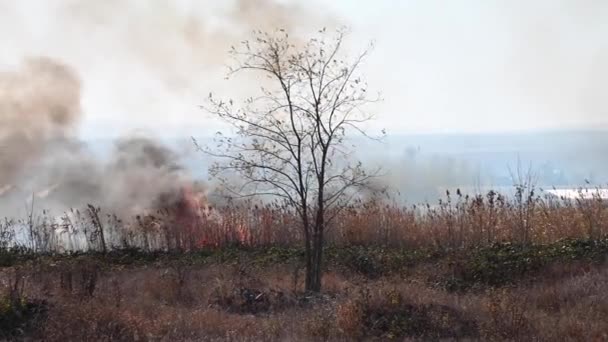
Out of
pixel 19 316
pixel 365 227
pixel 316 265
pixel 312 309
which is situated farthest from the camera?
pixel 365 227

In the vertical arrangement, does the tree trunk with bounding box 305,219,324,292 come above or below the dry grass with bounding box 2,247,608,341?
above

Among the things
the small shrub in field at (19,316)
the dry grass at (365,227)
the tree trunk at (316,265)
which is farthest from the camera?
the dry grass at (365,227)

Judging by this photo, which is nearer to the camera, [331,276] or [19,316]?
[19,316]

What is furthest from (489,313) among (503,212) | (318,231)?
(503,212)

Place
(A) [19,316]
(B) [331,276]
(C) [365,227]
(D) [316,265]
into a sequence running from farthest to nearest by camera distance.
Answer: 1. (C) [365,227]
2. (B) [331,276]
3. (D) [316,265]
4. (A) [19,316]

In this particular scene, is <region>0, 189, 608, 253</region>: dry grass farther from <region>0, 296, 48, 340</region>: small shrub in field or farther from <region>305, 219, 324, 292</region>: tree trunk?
<region>0, 296, 48, 340</region>: small shrub in field

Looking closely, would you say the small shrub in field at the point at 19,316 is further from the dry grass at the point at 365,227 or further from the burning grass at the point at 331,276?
the dry grass at the point at 365,227

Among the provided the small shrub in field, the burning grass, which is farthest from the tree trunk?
the small shrub in field

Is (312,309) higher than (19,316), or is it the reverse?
(19,316)

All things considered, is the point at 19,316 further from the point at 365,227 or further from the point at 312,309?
the point at 365,227

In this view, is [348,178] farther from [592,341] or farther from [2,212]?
[2,212]

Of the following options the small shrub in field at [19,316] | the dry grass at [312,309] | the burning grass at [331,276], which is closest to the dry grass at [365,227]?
the burning grass at [331,276]

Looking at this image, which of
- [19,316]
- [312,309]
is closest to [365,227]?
[312,309]

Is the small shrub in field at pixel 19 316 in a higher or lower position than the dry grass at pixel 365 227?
lower
